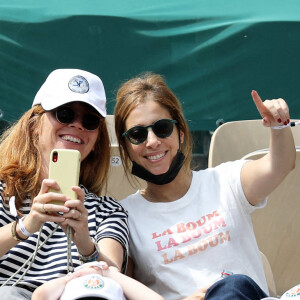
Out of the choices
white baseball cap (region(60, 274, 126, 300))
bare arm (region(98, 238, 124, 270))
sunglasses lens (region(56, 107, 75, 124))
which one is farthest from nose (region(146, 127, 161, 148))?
white baseball cap (region(60, 274, 126, 300))

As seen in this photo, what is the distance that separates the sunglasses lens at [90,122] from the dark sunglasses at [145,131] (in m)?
0.16

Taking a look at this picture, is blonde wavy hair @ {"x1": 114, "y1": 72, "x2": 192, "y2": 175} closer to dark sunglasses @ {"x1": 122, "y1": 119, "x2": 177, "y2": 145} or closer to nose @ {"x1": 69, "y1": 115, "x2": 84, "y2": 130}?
dark sunglasses @ {"x1": 122, "y1": 119, "x2": 177, "y2": 145}

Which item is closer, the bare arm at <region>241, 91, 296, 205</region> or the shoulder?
the bare arm at <region>241, 91, 296, 205</region>

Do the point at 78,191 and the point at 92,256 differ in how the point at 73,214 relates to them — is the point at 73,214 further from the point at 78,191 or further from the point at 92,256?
the point at 92,256

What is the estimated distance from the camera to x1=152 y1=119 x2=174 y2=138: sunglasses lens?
2.45 m

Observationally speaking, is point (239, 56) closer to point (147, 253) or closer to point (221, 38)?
point (221, 38)

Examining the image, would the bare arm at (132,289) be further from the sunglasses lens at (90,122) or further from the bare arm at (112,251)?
the sunglasses lens at (90,122)

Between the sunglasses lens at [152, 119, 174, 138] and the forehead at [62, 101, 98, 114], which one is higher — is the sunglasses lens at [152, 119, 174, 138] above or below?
below

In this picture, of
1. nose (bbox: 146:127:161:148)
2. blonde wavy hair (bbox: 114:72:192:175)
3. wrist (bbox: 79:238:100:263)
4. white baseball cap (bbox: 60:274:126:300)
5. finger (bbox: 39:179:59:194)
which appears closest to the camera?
white baseball cap (bbox: 60:274:126:300)

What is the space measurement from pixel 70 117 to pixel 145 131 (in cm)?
33

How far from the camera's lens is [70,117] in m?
2.33

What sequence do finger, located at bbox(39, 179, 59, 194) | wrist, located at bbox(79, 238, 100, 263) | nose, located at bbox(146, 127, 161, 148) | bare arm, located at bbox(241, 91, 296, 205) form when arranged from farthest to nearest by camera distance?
nose, located at bbox(146, 127, 161, 148) → bare arm, located at bbox(241, 91, 296, 205) → wrist, located at bbox(79, 238, 100, 263) → finger, located at bbox(39, 179, 59, 194)

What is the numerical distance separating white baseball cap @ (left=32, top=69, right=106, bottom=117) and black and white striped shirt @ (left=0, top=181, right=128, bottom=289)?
0.40m

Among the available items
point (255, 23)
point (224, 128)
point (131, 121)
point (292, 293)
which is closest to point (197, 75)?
point (255, 23)
